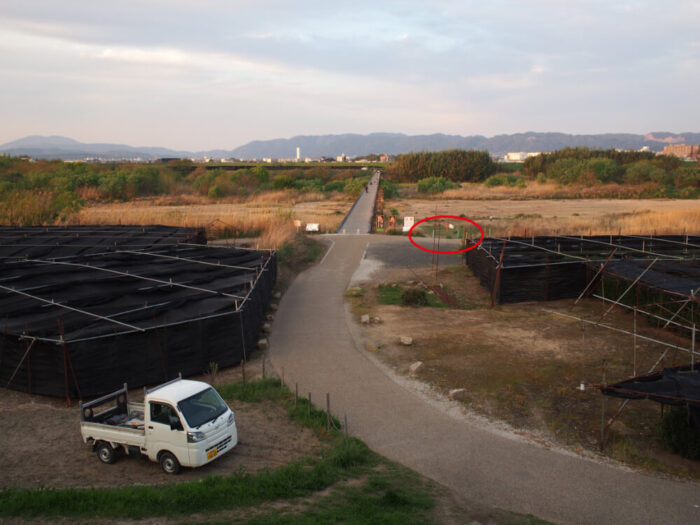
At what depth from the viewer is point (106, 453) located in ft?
32.3

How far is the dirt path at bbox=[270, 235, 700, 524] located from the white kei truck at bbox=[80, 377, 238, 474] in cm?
314

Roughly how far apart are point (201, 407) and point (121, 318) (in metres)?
6.15

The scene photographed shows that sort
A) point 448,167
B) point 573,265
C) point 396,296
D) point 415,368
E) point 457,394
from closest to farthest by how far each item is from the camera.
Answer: point 457,394 → point 415,368 → point 573,265 → point 396,296 → point 448,167

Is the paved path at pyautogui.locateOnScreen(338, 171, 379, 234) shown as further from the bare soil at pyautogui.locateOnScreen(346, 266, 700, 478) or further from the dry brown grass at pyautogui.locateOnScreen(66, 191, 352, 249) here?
the bare soil at pyautogui.locateOnScreen(346, 266, 700, 478)

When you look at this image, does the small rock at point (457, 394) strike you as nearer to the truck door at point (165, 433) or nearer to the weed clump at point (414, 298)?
the truck door at point (165, 433)

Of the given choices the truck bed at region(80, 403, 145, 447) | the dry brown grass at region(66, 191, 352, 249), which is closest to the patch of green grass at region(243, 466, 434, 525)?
the truck bed at region(80, 403, 145, 447)

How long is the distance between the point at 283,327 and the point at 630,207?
50.1 m

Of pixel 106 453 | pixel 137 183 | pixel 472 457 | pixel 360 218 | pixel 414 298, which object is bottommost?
pixel 472 457

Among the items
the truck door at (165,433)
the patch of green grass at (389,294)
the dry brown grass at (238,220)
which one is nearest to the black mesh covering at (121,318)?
the truck door at (165,433)

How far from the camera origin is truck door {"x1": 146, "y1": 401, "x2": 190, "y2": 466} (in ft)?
30.4

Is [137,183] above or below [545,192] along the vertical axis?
above

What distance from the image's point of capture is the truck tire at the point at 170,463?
30.9ft

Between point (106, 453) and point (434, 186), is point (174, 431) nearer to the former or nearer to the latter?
point (106, 453)

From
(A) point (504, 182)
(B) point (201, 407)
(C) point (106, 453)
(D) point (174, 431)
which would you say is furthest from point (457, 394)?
(A) point (504, 182)
